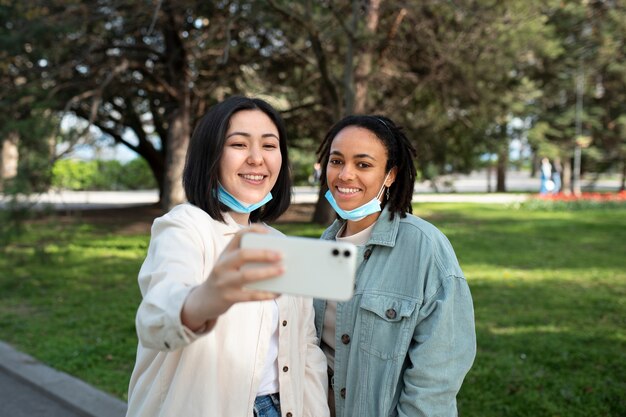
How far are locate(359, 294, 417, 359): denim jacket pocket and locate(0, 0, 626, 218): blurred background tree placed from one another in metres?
7.39

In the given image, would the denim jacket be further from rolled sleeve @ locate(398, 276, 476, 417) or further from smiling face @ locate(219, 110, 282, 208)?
smiling face @ locate(219, 110, 282, 208)

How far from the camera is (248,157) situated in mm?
1921

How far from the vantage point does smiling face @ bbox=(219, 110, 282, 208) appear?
6.26 feet

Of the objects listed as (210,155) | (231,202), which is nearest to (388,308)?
(231,202)

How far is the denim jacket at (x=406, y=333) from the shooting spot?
6.58 ft

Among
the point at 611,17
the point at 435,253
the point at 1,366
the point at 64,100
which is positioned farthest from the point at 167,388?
the point at 611,17

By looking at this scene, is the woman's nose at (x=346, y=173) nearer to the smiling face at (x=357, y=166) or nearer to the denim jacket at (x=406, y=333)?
the smiling face at (x=357, y=166)

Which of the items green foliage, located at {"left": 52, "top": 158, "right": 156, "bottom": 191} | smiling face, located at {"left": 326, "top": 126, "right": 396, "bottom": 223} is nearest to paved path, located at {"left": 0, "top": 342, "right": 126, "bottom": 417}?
smiling face, located at {"left": 326, "top": 126, "right": 396, "bottom": 223}

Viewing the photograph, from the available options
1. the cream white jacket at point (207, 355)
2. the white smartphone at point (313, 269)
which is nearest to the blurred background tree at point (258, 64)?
the cream white jacket at point (207, 355)

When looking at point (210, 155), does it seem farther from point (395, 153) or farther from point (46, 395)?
point (46, 395)

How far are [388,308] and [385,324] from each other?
0.06 m

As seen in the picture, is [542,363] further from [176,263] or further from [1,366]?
[1,366]

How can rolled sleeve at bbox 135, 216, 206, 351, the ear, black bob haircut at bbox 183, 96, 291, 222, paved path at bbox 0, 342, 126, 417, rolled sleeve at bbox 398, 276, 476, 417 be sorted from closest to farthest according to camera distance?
rolled sleeve at bbox 135, 216, 206, 351, black bob haircut at bbox 183, 96, 291, 222, rolled sleeve at bbox 398, 276, 476, 417, the ear, paved path at bbox 0, 342, 126, 417

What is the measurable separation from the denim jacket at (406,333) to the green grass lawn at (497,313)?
2324 millimetres
